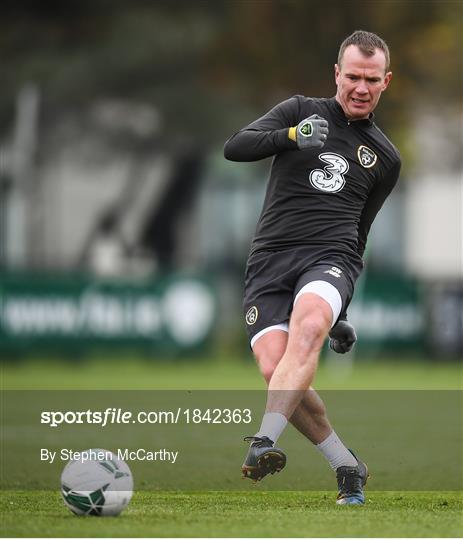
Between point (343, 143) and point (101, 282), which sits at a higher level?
point (343, 143)

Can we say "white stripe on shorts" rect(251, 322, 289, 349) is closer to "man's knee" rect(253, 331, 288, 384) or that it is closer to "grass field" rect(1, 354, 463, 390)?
"man's knee" rect(253, 331, 288, 384)

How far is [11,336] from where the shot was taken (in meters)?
21.1

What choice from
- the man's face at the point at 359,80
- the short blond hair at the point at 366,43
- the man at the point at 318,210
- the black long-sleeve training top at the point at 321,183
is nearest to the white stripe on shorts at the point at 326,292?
the man at the point at 318,210

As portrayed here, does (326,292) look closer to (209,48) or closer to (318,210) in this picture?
(318,210)

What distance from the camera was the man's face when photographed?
804cm

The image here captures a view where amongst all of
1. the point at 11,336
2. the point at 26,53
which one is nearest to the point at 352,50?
the point at 11,336

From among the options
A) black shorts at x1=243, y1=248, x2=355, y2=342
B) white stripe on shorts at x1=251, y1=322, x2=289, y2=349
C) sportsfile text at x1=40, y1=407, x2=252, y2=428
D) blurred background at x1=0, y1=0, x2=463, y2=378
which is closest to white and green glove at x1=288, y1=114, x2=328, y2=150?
black shorts at x1=243, y1=248, x2=355, y2=342

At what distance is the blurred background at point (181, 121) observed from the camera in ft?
76.8

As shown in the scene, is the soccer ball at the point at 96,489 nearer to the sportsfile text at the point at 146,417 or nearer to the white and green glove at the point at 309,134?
the white and green glove at the point at 309,134

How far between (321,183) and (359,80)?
0.62 m

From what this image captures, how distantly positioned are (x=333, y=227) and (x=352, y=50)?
101cm

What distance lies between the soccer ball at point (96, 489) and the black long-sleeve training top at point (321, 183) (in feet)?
5.55

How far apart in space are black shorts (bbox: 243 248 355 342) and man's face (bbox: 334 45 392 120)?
2.89 feet

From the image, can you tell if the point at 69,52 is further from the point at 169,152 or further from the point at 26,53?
the point at 169,152
